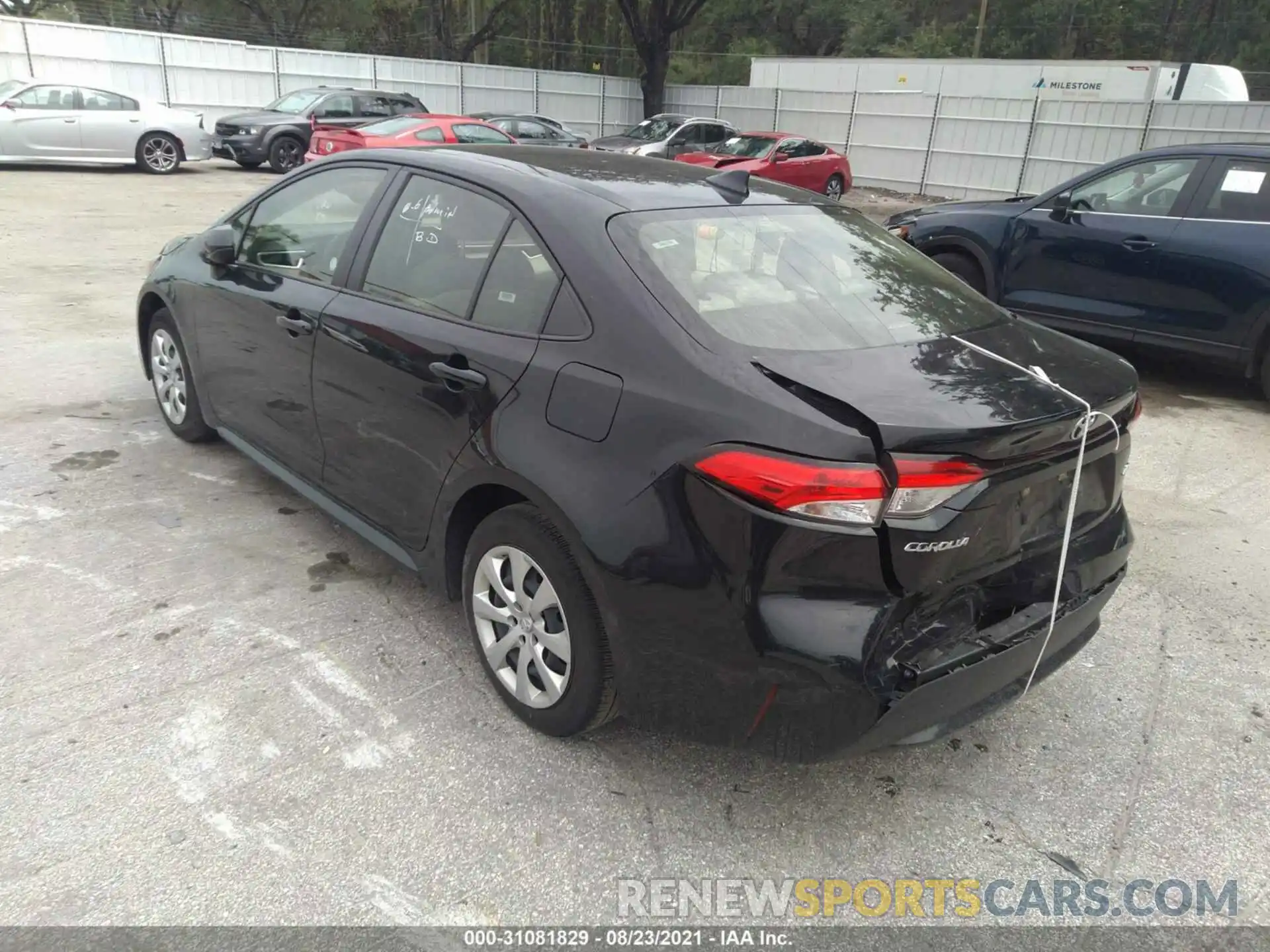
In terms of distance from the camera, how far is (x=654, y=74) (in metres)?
28.9

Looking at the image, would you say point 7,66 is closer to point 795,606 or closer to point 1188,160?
point 1188,160

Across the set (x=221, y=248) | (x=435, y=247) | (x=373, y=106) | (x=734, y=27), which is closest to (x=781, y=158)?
(x=373, y=106)

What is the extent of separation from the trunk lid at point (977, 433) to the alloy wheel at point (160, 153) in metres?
18.0

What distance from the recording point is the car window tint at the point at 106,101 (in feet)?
51.9

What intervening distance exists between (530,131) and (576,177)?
1719 centimetres

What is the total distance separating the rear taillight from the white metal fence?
2008 centimetres

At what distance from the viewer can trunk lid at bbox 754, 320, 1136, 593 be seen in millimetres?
2125

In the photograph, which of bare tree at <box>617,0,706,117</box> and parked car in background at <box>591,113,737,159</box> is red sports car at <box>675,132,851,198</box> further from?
bare tree at <box>617,0,706,117</box>

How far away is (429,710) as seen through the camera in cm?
288

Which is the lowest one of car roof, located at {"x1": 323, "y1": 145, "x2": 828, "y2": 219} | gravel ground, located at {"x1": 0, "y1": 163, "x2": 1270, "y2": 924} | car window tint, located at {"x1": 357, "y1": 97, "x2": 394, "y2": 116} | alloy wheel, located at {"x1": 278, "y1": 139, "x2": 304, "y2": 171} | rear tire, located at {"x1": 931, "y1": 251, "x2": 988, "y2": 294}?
gravel ground, located at {"x1": 0, "y1": 163, "x2": 1270, "y2": 924}

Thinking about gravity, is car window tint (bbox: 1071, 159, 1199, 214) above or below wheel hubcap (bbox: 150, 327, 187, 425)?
above

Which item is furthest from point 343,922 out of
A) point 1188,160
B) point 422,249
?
point 1188,160

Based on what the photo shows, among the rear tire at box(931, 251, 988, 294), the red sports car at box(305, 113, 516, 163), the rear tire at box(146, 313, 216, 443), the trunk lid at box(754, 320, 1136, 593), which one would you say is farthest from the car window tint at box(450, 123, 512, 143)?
the trunk lid at box(754, 320, 1136, 593)

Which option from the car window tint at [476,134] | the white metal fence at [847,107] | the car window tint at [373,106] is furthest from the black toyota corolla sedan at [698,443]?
the white metal fence at [847,107]
